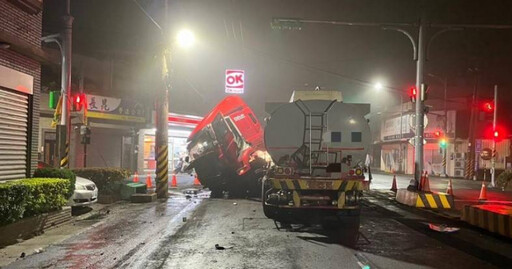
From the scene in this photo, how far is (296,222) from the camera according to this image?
1188 cm

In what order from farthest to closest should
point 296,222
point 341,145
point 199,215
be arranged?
point 199,215 < point 296,222 < point 341,145

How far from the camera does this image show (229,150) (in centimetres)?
1802

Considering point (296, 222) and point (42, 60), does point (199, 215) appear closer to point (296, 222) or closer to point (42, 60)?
point (296, 222)

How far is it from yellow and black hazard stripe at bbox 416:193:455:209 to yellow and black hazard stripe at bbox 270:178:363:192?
18.6 ft

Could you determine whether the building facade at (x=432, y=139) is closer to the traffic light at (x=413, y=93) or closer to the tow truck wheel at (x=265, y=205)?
the traffic light at (x=413, y=93)

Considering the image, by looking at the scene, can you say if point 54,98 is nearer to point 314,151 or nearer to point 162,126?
point 162,126

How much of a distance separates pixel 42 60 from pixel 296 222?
27.1 ft

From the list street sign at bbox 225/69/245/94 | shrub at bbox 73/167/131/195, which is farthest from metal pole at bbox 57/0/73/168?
street sign at bbox 225/69/245/94

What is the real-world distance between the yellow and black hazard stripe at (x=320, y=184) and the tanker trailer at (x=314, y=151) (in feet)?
0.08

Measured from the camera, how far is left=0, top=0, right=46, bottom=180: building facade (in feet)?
36.1

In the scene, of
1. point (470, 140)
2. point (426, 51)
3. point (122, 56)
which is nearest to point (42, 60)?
point (426, 51)

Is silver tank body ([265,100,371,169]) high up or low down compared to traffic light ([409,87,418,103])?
down

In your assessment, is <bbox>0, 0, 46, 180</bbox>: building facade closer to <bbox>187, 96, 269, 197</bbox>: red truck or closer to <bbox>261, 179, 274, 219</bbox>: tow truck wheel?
<bbox>261, 179, 274, 219</bbox>: tow truck wheel

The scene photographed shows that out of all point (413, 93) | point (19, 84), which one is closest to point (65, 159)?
point (19, 84)
